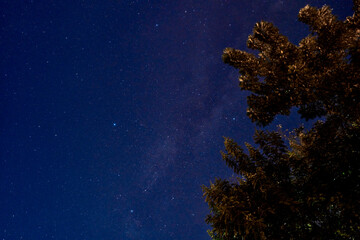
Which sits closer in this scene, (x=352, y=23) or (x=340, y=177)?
(x=340, y=177)

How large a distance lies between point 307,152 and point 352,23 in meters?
4.59

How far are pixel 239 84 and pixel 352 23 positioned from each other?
392 centimetres

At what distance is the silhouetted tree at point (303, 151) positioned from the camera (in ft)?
17.1


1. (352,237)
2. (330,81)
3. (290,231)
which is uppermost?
(330,81)

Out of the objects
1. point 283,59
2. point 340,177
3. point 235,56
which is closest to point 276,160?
point 340,177

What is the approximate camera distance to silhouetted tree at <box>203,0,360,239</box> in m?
5.22

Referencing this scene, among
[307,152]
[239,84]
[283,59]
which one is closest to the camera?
[307,152]

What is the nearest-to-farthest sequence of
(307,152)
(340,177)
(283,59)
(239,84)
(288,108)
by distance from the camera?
(340,177) < (307,152) < (283,59) < (288,108) < (239,84)

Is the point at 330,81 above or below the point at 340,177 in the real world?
above

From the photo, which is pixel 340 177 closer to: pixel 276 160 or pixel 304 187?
pixel 304 187

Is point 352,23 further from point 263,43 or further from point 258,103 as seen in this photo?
point 258,103

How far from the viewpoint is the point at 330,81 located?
5836 millimetres

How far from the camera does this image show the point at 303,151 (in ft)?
19.8

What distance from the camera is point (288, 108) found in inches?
280
